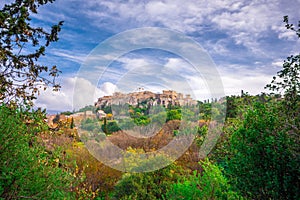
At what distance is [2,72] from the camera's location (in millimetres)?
10133

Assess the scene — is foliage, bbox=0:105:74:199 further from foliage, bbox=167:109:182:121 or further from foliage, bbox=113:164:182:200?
foliage, bbox=167:109:182:121

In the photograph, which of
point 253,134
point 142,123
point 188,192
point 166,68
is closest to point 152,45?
point 166,68

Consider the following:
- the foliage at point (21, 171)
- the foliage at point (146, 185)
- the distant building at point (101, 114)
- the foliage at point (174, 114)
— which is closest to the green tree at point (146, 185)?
the foliage at point (146, 185)

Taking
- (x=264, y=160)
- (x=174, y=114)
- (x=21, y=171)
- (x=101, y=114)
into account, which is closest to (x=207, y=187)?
A: (x=264, y=160)

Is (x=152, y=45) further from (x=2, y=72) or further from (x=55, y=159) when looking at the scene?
(x=55, y=159)

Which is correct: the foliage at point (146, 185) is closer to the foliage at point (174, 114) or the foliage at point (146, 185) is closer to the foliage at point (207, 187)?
the foliage at point (207, 187)

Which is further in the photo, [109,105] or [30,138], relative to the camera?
[109,105]

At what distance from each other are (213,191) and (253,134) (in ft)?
21.0

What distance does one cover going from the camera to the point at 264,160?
6.54 meters

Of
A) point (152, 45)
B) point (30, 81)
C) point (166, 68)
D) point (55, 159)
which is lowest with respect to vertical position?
point (55, 159)

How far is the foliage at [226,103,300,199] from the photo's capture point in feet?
20.1

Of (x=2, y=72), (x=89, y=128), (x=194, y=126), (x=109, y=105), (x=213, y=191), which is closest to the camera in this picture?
(x=2, y=72)

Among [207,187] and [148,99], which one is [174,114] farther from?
[207,187]

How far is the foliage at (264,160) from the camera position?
20.1ft
